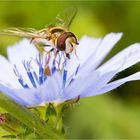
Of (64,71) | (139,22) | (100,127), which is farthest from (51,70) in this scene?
(139,22)

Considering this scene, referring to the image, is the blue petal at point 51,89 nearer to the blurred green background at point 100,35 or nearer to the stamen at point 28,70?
the stamen at point 28,70

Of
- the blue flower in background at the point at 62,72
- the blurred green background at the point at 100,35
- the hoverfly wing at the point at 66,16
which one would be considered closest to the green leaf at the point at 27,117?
the blue flower in background at the point at 62,72

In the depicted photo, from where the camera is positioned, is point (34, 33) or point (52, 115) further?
point (34, 33)

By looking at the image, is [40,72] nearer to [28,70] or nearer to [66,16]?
[28,70]

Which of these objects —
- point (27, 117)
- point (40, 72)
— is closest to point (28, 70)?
point (40, 72)

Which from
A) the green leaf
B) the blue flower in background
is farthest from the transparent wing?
the green leaf

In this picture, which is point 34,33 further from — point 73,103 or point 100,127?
point 100,127
